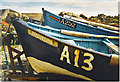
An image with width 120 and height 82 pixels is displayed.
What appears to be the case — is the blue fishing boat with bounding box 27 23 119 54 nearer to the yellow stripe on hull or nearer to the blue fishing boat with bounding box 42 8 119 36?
the blue fishing boat with bounding box 42 8 119 36

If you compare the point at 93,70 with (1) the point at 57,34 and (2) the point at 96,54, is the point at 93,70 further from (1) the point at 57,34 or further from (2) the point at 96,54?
(1) the point at 57,34

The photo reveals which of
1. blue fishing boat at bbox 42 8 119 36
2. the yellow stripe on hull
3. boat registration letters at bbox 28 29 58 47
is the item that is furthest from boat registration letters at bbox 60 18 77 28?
the yellow stripe on hull

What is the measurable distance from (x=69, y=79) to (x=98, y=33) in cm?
257

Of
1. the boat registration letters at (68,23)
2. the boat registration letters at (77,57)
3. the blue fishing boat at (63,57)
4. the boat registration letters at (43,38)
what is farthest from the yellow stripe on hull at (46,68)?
the boat registration letters at (68,23)

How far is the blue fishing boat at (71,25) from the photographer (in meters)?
5.72

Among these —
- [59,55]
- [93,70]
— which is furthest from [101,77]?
[59,55]

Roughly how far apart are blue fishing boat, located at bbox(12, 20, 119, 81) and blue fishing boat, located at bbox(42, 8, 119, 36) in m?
1.15

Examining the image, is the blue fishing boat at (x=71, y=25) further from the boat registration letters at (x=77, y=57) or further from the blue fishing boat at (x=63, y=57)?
the boat registration letters at (x=77, y=57)

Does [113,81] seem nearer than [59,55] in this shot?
Yes

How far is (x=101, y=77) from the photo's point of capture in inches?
187

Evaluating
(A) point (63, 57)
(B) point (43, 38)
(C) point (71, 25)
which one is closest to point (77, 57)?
(A) point (63, 57)

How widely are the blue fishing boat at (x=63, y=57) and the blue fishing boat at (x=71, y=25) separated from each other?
1149 mm

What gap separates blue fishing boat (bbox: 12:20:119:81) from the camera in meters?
4.57

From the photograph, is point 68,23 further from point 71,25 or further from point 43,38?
point 43,38
